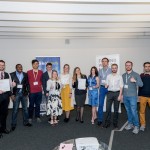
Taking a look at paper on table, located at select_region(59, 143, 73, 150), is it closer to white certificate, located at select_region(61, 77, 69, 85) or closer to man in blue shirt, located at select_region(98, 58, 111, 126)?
man in blue shirt, located at select_region(98, 58, 111, 126)

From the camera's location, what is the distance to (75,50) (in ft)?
26.3

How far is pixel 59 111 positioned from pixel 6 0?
116 inches

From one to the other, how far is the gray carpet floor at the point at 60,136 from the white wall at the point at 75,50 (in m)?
2.64

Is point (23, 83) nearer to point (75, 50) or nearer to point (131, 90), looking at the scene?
point (131, 90)

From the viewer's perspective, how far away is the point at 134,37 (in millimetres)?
7941

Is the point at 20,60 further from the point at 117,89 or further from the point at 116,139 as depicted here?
the point at 116,139

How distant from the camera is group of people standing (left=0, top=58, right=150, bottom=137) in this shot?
491cm

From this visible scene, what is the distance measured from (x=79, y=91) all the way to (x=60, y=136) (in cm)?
135

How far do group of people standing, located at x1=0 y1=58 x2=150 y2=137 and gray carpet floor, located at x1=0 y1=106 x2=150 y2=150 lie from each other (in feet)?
0.66

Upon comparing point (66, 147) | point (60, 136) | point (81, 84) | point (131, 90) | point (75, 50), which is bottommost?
point (60, 136)

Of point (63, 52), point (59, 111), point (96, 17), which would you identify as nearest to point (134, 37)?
point (63, 52)

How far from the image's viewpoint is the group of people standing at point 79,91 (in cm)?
491

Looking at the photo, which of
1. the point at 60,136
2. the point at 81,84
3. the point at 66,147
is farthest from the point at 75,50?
the point at 66,147

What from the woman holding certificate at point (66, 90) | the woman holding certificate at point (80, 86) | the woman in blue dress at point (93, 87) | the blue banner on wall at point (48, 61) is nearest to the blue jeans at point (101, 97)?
the woman in blue dress at point (93, 87)
